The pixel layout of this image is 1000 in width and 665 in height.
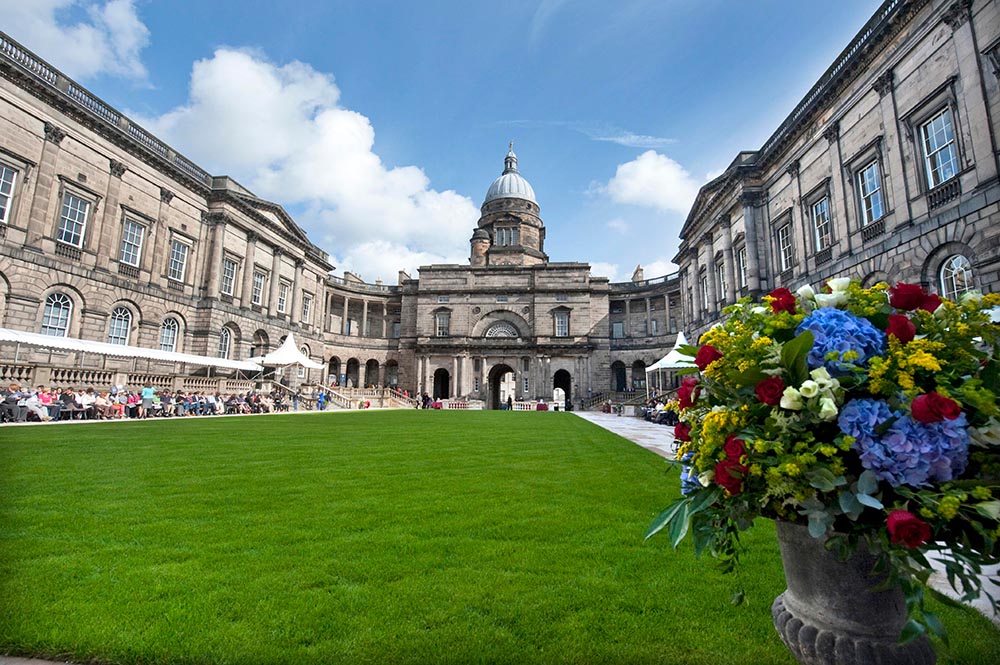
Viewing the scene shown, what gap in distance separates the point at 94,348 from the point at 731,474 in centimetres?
2367

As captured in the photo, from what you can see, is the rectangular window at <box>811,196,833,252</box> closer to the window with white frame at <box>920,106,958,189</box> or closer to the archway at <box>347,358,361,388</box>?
the window with white frame at <box>920,106,958,189</box>

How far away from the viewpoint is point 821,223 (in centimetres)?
1942

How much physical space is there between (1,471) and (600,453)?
8684 mm

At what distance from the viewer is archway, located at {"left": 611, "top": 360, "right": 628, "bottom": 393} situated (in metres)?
44.6

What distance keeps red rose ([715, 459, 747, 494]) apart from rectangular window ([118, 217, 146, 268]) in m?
29.5

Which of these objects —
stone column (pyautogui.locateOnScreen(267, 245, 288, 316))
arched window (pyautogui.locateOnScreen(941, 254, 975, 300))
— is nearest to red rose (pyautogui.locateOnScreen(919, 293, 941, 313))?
arched window (pyautogui.locateOnScreen(941, 254, 975, 300))

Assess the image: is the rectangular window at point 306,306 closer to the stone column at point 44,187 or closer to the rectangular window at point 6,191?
the stone column at point 44,187

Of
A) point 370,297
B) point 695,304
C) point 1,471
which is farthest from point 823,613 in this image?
point 370,297

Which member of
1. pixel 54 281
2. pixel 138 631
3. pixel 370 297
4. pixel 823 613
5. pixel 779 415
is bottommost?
pixel 138 631

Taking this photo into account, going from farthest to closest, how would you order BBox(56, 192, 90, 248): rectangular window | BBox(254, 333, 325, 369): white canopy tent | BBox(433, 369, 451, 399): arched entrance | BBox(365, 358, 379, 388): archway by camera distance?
BBox(365, 358, 379, 388): archway, BBox(433, 369, 451, 399): arched entrance, BBox(254, 333, 325, 369): white canopy tent, BBox(56, 192, 90, 248): rectangular window

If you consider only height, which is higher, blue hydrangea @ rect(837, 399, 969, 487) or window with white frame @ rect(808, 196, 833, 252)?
window with white frame @ rect(808, 196, 833, 252)

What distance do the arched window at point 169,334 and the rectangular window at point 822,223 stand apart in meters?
32.2

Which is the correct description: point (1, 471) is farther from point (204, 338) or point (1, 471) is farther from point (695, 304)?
point (695, 304)

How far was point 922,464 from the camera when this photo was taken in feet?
4.84
